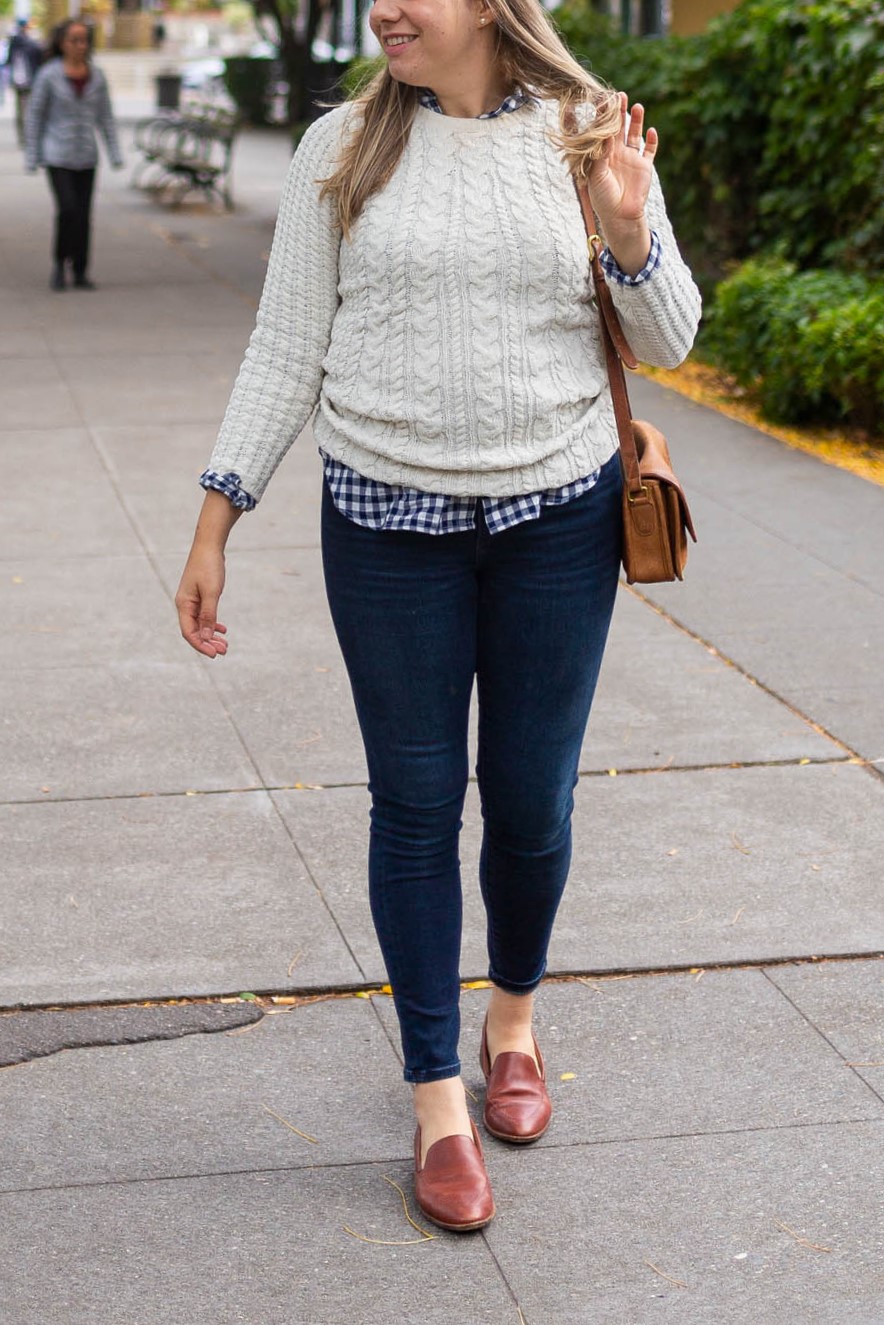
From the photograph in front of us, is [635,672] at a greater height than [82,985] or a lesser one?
lesser

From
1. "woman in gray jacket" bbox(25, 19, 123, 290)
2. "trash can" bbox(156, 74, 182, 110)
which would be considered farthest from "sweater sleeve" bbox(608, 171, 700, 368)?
"trash can" bbox(156, 74, 182, 110)

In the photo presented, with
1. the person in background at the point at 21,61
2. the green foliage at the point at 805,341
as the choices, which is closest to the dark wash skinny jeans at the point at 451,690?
the green foliage at the point at 805,341

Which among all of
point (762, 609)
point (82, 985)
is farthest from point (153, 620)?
point (82, 985)

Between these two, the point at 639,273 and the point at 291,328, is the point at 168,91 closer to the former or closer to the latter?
the point at 291,328

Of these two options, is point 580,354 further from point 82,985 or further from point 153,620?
point 153,620

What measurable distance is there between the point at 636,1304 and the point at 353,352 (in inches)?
59.6

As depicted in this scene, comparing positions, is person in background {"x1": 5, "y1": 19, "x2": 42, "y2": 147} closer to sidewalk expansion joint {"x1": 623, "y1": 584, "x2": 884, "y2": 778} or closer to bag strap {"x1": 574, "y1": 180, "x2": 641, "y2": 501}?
sidewalk expansion joint {"x1": 623, "y1": 584, "x2": 884, "y2": 778}

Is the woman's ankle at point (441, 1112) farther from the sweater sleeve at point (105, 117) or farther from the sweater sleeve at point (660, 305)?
the sweater sleeve at point (105, 117)

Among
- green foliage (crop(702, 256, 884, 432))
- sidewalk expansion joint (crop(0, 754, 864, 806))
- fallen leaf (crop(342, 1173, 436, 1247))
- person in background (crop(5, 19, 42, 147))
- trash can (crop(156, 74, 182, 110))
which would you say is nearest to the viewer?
fallen leaf (crop(342, 1173, 436, 1247))

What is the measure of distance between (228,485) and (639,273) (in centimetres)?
73

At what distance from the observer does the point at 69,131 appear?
13281 millimetres

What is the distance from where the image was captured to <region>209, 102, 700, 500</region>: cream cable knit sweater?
2.76m

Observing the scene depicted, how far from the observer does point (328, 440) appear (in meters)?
2.92

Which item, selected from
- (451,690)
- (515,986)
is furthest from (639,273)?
(515,986)
